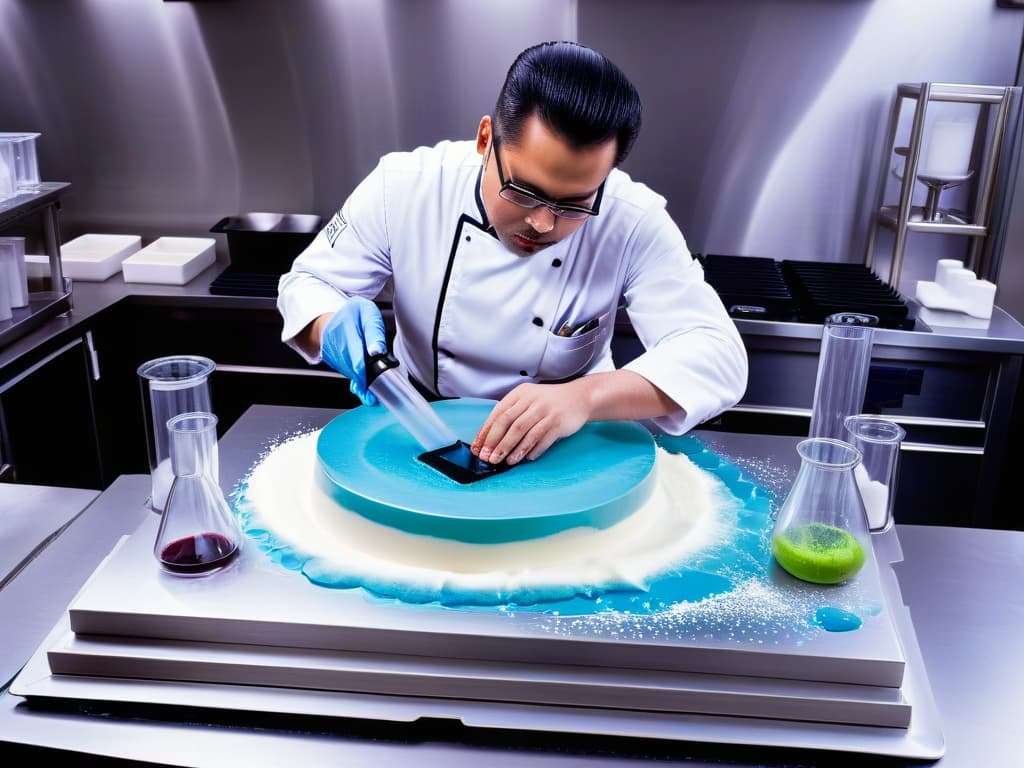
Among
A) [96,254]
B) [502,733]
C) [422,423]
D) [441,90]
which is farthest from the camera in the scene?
[441,90]

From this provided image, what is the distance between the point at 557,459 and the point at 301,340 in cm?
65

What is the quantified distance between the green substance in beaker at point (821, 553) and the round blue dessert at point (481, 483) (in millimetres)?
245

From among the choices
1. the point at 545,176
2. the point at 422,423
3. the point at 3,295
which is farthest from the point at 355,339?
the point at 3,295

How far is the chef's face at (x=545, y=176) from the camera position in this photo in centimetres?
144

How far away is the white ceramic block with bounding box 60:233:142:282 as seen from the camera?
3.04 metres

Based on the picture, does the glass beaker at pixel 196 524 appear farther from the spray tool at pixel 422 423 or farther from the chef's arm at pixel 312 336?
the chef's arm at pixel 312 336

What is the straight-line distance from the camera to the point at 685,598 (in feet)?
3.97

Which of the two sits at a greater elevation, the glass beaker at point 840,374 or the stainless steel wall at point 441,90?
the stainless steel wall at point 441,90

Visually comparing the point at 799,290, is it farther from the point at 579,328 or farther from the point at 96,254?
the point at 96,254

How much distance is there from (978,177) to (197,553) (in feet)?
9.72

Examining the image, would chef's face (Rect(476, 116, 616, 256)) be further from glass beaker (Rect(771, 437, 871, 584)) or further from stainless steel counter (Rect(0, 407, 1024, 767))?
stainless steel counter (Rect(0, 407, 1024, 767))

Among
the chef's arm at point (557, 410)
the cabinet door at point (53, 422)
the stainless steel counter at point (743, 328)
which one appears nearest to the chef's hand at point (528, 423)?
the chef's arm at point (557, 410)

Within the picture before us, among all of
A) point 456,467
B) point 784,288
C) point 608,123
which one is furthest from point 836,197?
point 456,467

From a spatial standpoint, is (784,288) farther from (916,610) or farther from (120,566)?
(120,566)
